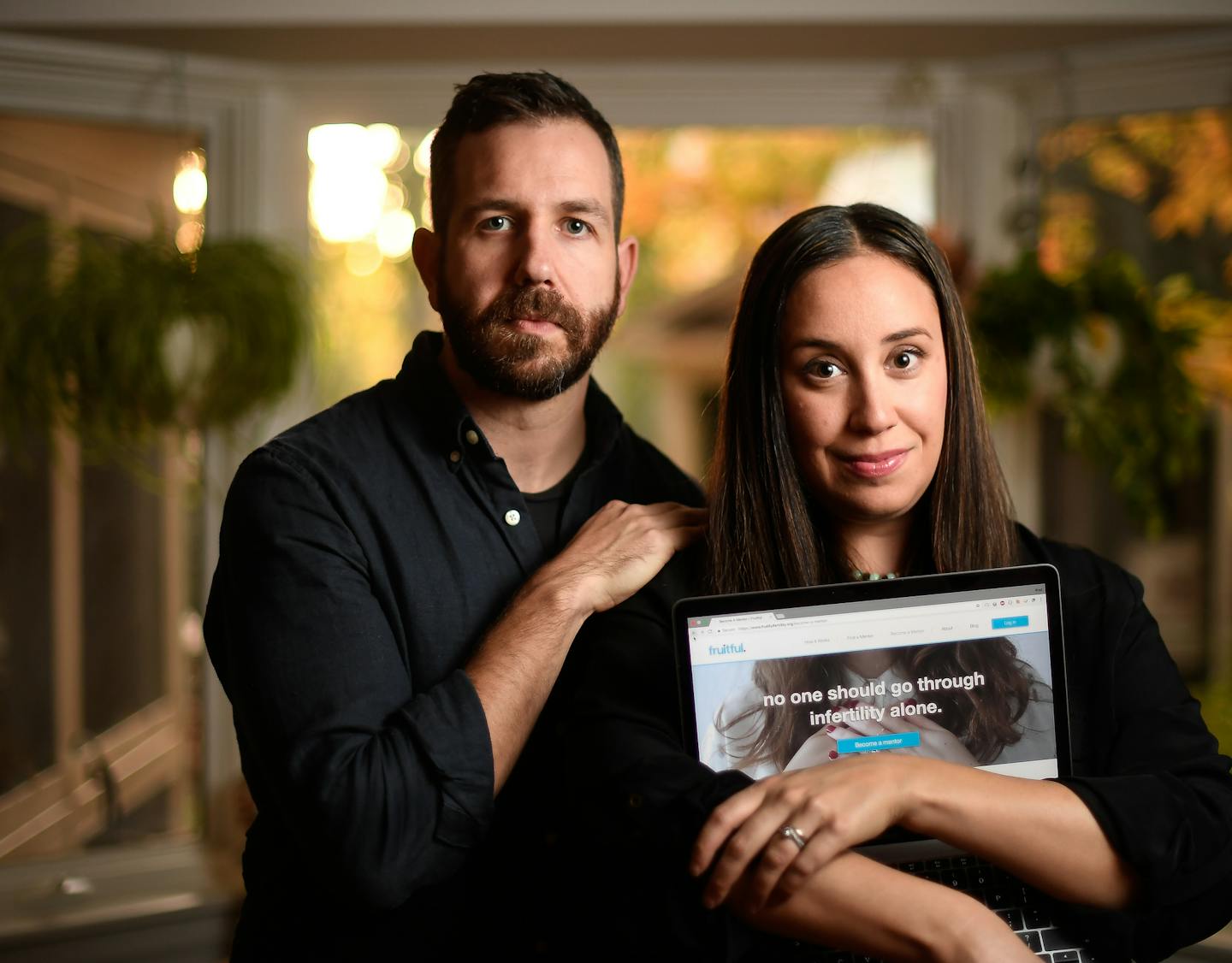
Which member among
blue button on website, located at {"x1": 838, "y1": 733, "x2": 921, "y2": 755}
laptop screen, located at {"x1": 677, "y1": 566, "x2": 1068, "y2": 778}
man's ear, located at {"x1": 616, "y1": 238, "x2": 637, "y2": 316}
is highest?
man's ear, located at {"x1": 616, "y1": 238, "x2": 637, "y2": 316}

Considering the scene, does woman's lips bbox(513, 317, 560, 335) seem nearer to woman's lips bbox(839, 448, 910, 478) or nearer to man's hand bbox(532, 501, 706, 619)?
man's hand bbox(532, 501, 706, 619)

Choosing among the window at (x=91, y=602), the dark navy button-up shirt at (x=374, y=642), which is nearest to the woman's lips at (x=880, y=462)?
the dark navy button-up shirt at (x=374, y=642)

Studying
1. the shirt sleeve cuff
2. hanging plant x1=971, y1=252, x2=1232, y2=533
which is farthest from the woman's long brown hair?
hanging plant x1=971, y1=252, x2=1232, y2=533

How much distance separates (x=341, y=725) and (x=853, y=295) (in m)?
0.78

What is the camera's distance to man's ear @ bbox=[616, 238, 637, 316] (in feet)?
5.60

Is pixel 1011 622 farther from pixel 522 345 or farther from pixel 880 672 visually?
pixel 522 345

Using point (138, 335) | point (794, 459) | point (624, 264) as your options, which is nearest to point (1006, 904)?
point (794, 459)

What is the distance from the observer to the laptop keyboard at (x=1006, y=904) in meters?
1.13

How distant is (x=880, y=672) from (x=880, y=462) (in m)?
0.25

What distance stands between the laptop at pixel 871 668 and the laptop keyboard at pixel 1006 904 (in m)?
0.11

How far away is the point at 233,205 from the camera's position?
2574mm

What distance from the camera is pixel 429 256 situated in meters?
1.69

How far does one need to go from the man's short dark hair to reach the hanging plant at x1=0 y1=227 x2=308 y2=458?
79 centimetres

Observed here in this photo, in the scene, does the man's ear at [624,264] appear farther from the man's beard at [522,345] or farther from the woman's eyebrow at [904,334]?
the woman's eyebrow at [904,334]
